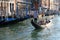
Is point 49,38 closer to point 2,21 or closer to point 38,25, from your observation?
point 38,25

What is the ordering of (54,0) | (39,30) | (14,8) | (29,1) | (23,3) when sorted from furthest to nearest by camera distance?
(54,0) < (29,1) < (23,3) < (14,8) < (39,30)

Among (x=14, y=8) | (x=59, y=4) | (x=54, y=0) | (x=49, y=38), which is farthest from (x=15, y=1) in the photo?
(x=59, y=4)

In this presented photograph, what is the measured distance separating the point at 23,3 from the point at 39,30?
57.7 ft

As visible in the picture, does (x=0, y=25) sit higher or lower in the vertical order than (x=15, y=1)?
lower

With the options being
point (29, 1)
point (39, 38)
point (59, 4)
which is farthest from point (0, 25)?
point (59, 4)

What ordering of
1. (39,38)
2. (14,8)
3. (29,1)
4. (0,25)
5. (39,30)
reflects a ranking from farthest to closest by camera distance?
1. (29,1)
2. (14,8)
3. (0,25)
4. (39,30)
5. (39,38)

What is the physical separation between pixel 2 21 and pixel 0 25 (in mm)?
520

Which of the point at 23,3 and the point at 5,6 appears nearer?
the point at 5,6

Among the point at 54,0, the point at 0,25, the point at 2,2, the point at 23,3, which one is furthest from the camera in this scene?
the point at 54,0

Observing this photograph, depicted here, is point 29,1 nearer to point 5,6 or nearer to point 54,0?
point 5,6

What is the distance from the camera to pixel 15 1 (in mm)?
32094

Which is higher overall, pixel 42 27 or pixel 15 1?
pixel 15 1

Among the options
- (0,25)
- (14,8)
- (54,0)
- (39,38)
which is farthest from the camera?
(54,0)

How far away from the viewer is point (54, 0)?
68750 mm
